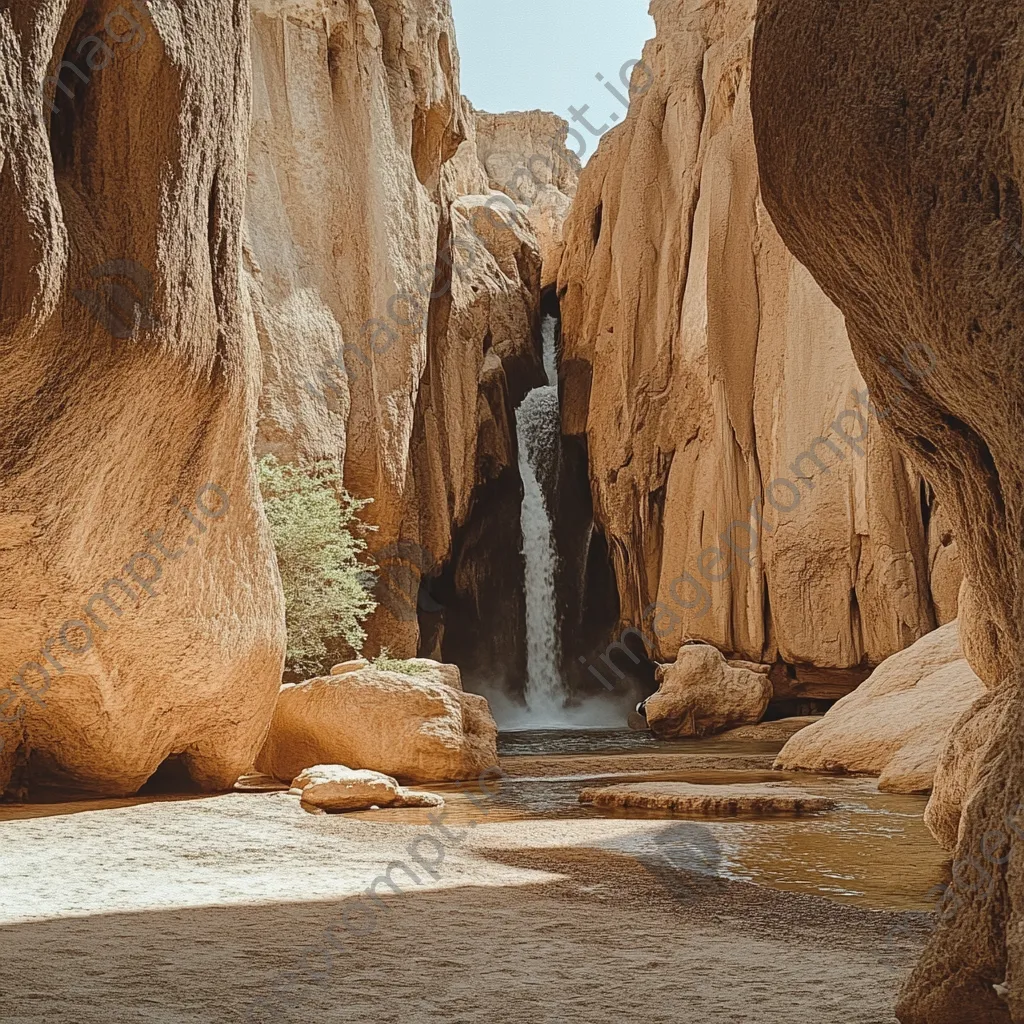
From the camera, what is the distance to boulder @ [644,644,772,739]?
835 inches

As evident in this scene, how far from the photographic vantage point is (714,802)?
360 inches

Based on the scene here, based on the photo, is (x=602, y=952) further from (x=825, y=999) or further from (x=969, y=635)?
(x=969, y=635)

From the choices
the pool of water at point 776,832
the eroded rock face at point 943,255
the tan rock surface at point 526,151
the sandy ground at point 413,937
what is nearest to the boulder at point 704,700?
the pool of water at point 776,832

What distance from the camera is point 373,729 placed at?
11.2m

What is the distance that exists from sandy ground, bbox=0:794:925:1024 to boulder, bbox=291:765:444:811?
190cm

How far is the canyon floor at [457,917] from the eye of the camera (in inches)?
129

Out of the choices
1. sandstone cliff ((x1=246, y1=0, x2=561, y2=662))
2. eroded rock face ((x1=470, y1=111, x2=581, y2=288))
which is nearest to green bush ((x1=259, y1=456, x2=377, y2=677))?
sandstone cliff ((x1=246, y1=0, x2=561, y2=662))

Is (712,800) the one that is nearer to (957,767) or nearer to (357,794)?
(357,794)

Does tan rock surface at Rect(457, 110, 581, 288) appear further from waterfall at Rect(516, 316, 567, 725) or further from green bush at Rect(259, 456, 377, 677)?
green bush at Rect(259, 456, 377, 677)

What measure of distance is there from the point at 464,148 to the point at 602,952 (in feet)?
120

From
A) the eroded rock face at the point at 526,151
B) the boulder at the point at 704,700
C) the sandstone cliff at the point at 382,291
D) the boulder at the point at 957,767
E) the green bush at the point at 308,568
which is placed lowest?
the boulder at the point at 704,700

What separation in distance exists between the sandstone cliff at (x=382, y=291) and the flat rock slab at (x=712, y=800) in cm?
1124

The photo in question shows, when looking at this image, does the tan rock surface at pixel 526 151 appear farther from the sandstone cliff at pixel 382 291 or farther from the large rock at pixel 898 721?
the large rock at pixel 898 721

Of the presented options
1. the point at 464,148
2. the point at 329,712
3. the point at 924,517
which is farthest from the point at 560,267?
the point at 329,712
